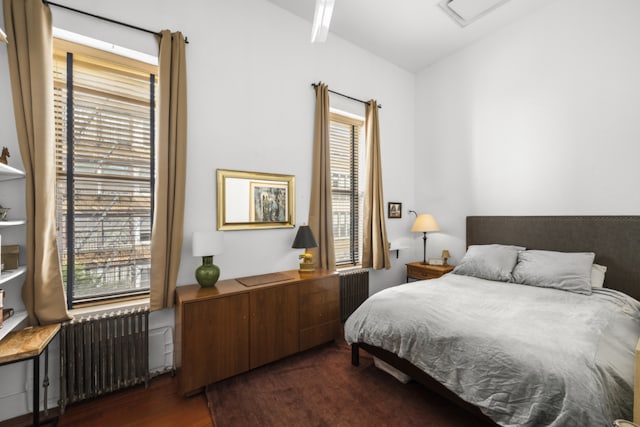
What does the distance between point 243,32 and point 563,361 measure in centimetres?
344

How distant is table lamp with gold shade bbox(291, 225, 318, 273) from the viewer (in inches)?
108

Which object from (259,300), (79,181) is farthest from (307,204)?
(79,181)

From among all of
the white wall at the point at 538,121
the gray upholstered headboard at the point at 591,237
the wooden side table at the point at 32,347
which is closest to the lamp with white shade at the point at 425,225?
the white wall at the point at 538,121

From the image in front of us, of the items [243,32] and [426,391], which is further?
[243,32]

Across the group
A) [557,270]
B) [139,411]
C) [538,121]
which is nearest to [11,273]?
[139,411]

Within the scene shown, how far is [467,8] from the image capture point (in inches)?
115

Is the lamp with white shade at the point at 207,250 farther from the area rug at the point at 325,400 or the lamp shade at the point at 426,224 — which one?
the lamp shade at the point at 426,224

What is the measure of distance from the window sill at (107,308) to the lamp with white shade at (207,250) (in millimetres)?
486

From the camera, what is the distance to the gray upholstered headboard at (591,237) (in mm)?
2484

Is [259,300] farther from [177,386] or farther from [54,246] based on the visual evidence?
[54,246]

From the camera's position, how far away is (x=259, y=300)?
2307 millimetres

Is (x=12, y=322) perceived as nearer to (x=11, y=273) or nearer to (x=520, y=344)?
(x=11, y=273)

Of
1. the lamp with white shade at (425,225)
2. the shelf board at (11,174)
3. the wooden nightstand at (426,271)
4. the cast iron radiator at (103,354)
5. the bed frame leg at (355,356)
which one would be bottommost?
the bed frame leg at (355,356)

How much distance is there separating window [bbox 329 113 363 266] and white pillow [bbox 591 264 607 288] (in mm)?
2333
